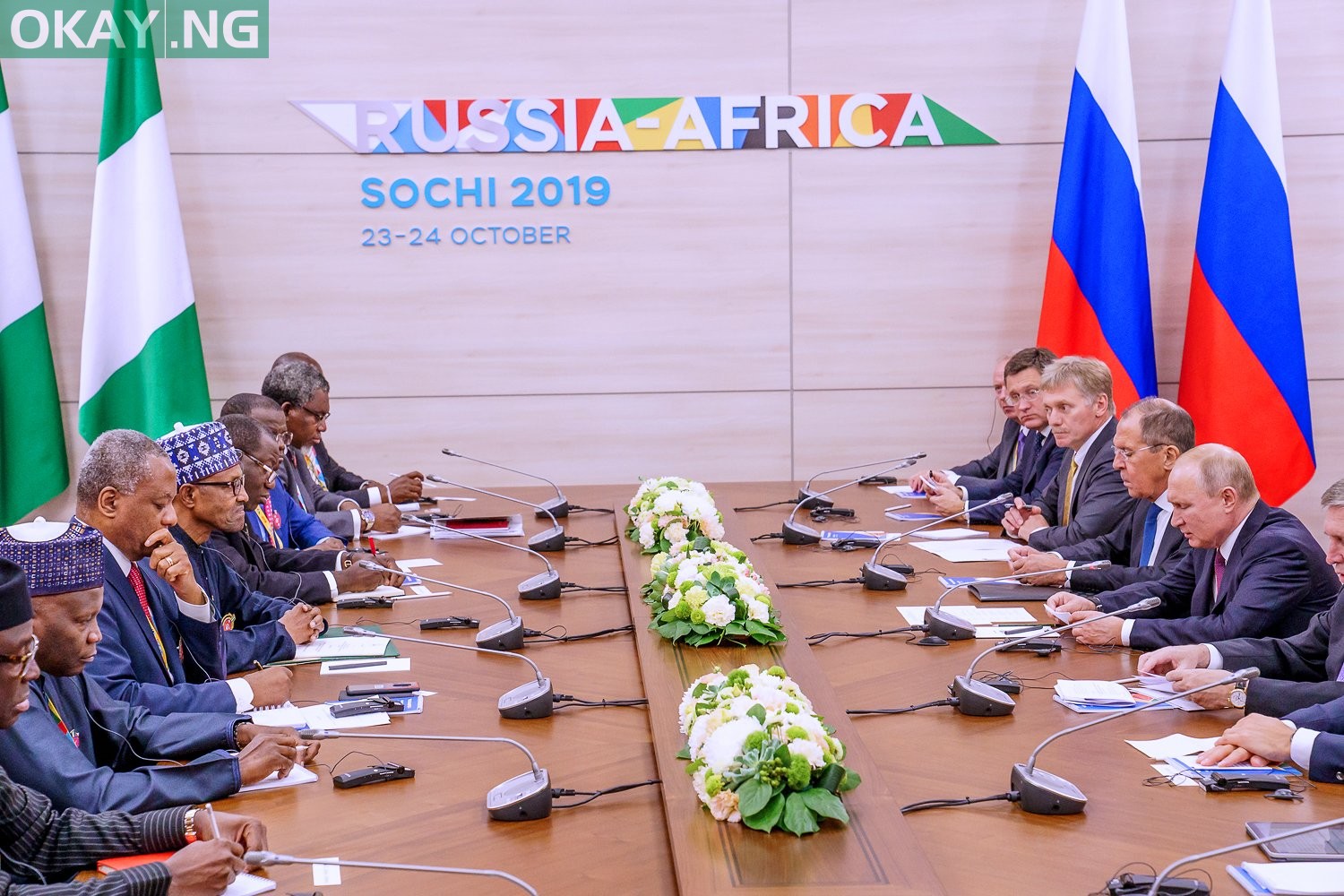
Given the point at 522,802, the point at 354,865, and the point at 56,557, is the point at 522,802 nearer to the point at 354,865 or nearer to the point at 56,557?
the point at 354,865

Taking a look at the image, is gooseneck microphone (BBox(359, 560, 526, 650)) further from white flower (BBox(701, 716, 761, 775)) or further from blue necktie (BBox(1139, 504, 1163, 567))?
blue necktie (BBox(1139, 504, 1163, 567))

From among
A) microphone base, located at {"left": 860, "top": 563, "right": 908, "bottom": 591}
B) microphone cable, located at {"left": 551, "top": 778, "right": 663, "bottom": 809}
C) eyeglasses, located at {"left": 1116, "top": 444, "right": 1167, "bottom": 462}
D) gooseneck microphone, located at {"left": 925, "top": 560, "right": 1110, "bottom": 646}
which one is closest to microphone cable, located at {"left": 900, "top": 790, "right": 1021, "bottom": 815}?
microphone cable, located at {"left": 551, "top": 778, "right": 663, "bottom": 809}

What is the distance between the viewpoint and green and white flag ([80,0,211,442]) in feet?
20.5

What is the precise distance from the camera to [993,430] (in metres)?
6.91

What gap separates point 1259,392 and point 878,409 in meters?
1.81

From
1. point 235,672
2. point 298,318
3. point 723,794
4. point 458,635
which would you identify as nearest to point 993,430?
point 298,318

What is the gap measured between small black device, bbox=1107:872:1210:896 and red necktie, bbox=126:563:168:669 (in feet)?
7.00

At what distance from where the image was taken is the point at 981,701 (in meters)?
2.84

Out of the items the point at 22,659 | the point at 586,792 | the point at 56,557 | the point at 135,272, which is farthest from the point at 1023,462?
the point at 22,659

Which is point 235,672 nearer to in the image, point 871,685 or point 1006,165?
point 871,685

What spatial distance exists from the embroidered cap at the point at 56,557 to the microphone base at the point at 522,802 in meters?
0.80

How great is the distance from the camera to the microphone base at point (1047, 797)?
231 centimetres

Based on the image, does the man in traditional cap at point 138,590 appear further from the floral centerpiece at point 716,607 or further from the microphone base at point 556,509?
the microphone base at point 556,509

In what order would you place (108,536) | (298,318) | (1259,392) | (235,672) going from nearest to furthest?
(108,536) → (235,672) → (1259,392) → (298,318)
